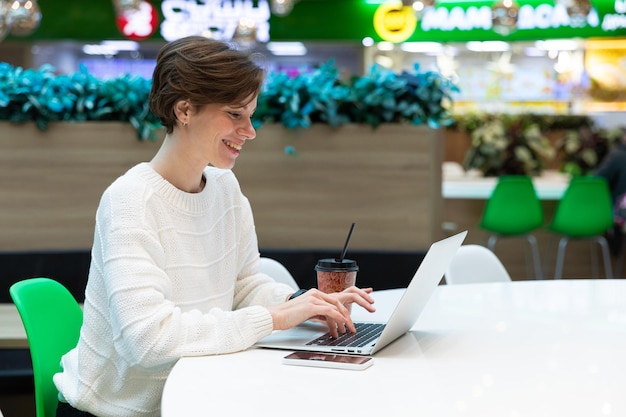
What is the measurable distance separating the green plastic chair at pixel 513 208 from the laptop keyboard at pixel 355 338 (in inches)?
179

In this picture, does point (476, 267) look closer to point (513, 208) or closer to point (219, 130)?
point (219, 130)

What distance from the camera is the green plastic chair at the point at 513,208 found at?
6.15m

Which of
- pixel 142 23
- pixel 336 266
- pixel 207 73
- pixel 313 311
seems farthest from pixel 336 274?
pixel 142 23

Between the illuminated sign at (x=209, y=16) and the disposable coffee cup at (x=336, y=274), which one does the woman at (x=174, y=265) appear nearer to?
the disposable coffee cup at (x=336, y=274)

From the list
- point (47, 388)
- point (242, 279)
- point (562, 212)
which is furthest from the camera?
point (562, 212)

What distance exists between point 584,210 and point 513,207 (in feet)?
1.72

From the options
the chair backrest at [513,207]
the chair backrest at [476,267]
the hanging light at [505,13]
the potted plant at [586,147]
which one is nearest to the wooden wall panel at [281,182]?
the chair backrest at [476,267]

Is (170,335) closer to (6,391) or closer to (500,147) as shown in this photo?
(6,391)

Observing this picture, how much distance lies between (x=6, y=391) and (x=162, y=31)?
7.19 m

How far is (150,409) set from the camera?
1674 mm

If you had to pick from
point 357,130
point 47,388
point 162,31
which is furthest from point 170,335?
point 162,31

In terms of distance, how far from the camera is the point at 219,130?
5.82 ft

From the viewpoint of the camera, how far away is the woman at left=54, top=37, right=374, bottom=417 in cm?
156

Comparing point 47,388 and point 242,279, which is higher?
point 242,279
